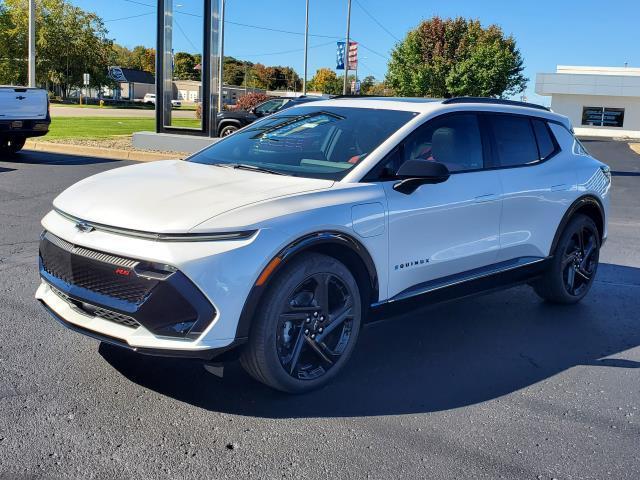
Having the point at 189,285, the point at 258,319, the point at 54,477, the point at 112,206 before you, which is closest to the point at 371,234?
the point at 258,319

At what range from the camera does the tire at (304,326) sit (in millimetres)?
3521

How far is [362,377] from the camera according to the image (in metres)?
4.16

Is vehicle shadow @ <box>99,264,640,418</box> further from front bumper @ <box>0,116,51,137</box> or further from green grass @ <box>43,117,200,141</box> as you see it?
green grass @ <box>43,117,200,141</box>

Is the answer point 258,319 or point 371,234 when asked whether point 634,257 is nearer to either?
point 371,234

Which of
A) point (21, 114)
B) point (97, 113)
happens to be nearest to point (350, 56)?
point (97, 113)

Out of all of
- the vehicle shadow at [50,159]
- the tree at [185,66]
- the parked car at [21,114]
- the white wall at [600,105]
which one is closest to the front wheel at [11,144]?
the parked car at [21,114]

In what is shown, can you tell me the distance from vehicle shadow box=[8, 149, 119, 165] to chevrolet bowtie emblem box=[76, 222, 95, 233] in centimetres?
1207

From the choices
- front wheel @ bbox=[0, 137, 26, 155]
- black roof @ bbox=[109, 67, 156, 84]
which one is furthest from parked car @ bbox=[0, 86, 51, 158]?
black roof @ bbox=[109, 67, 156, 84]

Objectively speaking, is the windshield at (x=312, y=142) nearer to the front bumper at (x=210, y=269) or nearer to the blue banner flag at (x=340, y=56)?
the front bumper at (x=210, y=269)

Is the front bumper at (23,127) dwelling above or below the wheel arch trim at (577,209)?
above

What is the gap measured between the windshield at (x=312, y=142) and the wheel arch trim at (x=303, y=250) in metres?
0.50

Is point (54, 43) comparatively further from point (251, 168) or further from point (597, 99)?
point (251, 168)

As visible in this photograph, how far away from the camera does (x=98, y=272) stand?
345cm

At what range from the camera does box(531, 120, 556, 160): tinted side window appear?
5.58 meters
